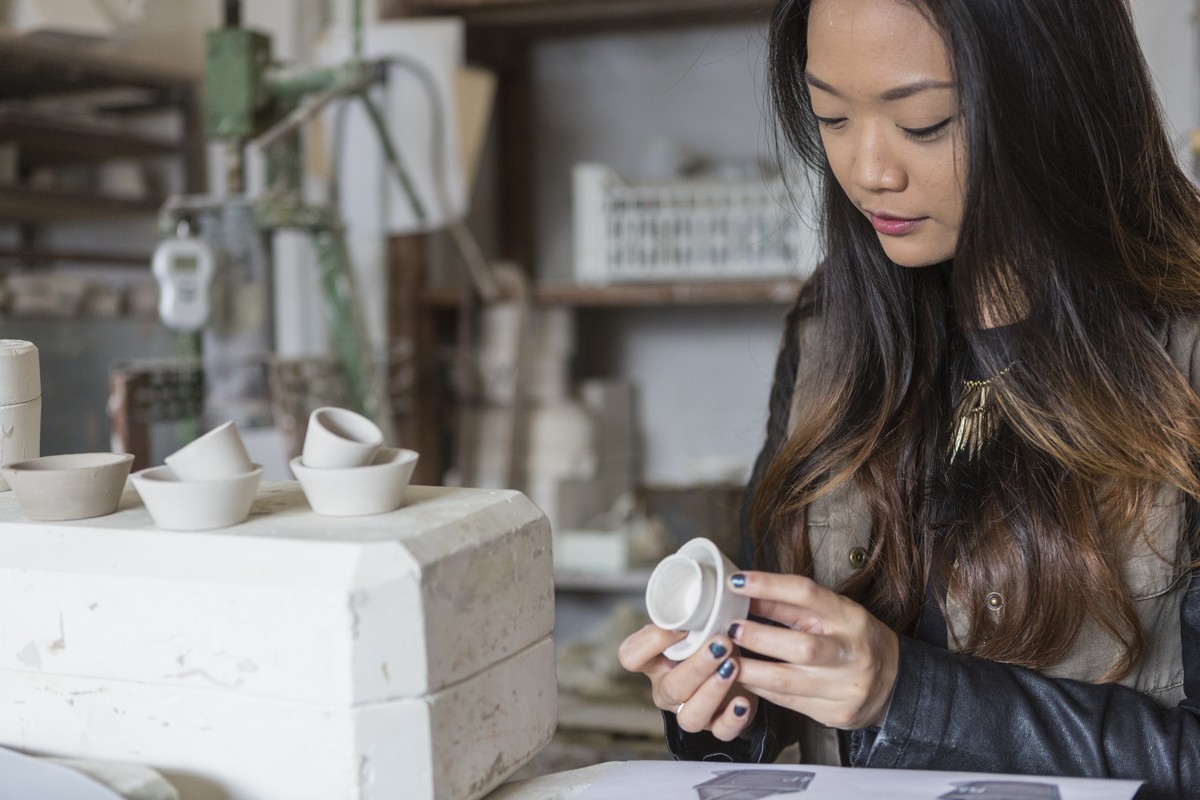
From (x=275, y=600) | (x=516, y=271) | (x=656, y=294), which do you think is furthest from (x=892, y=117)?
(x=516, y=271)

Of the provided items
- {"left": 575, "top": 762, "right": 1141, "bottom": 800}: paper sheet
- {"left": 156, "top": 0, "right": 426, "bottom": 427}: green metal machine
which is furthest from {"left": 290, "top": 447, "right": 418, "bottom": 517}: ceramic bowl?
{"left": 156, "top": 0, "right": 426, "bottom": 427}: green metal machine

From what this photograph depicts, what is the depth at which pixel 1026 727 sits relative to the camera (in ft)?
2.98

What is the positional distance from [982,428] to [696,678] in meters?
0.41

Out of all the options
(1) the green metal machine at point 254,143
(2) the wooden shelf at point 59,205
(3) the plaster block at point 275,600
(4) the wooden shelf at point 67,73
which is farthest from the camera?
(2) the wooden shelf at point 59,205

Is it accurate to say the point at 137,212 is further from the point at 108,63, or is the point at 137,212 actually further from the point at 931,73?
the point at 931,73

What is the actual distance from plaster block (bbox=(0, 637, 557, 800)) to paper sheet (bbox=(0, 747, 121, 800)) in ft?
0.11

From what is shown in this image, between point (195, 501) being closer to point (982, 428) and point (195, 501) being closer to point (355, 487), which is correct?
point (355, 487)

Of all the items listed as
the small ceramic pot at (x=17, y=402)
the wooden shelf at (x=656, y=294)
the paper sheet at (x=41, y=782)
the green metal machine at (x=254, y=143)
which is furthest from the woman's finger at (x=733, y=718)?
the wooden shelf at (x=656, y=294)

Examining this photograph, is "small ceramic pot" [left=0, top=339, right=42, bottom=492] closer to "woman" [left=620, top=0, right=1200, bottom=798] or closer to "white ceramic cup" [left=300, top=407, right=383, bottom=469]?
"white ceramic cup" [left=300, top=407, right=383, bottom=469]

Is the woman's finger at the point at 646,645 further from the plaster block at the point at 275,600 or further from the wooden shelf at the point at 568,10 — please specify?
the wooden shelf at the point at 568,10

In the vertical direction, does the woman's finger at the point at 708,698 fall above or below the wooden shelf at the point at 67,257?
below

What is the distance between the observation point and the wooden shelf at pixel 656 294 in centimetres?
257

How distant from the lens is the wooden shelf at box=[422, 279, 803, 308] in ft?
8.42

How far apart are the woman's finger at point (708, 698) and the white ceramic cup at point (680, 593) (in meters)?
0.05
